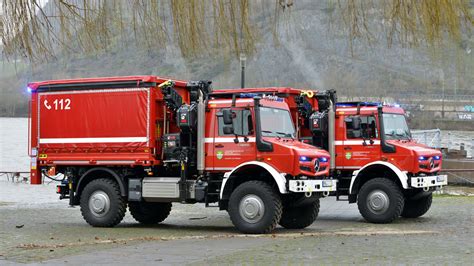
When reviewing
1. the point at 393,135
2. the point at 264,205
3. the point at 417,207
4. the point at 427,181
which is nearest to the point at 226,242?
the point at 264,205

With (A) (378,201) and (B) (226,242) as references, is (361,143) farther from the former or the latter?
(B) (226,242)

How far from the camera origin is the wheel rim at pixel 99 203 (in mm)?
19047

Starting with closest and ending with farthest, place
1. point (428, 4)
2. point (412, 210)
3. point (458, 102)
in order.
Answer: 1. point (428, 4)
2. point (412, 210)
3. point (458, 102)

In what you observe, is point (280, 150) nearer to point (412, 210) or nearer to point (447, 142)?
point (412, 210)

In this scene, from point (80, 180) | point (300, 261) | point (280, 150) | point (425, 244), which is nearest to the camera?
point (300, 261)

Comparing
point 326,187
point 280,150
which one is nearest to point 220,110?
point 280,150

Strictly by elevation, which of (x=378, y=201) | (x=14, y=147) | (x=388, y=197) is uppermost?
(x=388, y=197)

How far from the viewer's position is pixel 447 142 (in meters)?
59.3

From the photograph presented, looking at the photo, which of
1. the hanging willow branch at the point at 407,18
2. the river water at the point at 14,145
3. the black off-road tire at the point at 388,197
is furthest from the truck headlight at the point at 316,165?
the river water at the point at 14,145

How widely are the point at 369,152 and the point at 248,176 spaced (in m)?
4.12

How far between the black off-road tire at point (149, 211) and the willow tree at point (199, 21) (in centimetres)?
1106

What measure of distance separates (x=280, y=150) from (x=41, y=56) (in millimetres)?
8473

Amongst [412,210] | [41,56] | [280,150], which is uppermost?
[41,56]

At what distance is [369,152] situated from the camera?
68.8 feet
